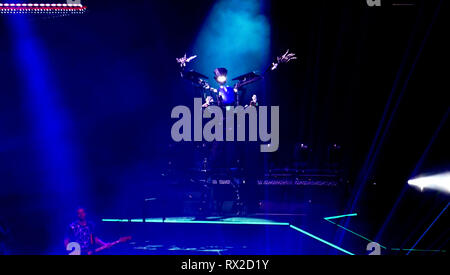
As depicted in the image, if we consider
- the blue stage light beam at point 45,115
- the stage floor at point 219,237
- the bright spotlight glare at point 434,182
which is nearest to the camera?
the stage floor at point 219,237

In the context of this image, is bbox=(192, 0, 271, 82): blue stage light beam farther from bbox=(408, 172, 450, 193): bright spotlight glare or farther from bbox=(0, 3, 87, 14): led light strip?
bbox=(408, 172, 450, 193): bright spotlight glare

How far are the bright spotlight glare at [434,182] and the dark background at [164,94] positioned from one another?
204mm

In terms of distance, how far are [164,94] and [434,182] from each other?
6.54 meters

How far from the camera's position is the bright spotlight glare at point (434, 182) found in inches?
222

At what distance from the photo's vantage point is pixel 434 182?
18.8 ft

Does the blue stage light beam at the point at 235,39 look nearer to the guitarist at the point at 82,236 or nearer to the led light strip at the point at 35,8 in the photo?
the led light strip at the point at 35,8

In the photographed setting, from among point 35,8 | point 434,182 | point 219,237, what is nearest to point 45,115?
A: point 35,8

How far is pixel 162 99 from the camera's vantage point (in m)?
8.62

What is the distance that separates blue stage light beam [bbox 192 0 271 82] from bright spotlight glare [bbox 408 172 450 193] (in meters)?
4.58

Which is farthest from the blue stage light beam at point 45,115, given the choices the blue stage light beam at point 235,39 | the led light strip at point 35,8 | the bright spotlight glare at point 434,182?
the bright spotlight glare at point 434,182

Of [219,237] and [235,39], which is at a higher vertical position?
[235,39]

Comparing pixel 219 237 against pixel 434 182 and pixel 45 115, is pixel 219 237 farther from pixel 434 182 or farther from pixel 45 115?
pixel 45 115

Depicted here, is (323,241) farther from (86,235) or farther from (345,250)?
(86,235)
